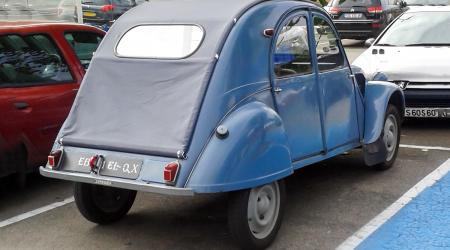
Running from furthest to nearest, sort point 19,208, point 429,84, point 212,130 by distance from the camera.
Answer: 1. point 429,84
2. point 19,208
3. point 212,130

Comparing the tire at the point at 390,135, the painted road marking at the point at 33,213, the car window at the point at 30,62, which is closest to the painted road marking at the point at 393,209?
the tire at the point at 390,135

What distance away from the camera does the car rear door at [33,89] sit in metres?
5.33

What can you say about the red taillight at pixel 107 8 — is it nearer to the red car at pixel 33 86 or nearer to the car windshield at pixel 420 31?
the car windshield at pixel 420 31

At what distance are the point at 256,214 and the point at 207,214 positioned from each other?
1.02 meters

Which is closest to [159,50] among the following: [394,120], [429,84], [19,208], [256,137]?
[256,137]

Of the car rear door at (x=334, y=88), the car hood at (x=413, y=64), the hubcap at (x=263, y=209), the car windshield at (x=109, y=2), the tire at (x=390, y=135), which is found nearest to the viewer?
the hubcap at (x=263, y=209)

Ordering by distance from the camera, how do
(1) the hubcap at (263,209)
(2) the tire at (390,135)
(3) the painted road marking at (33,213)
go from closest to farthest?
(1) the hubcap at (263,209) → (3) the painted road marking at (33,213) → (2) the tire at (390,135)

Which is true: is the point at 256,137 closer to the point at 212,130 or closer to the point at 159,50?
the point at 212,130

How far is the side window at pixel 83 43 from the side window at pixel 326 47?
236cm

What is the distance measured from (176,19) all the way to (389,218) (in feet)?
7.54

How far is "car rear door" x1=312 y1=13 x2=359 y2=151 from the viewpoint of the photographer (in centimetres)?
527

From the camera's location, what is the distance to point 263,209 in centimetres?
436

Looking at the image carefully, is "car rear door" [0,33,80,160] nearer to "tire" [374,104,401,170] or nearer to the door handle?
the door handle

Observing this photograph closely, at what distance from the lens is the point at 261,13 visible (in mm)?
4676
